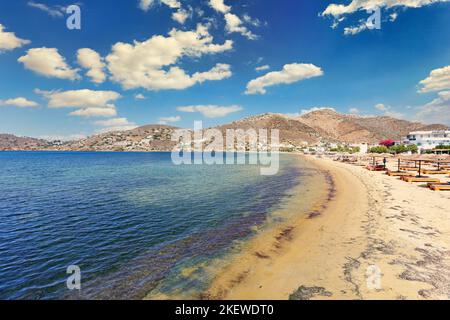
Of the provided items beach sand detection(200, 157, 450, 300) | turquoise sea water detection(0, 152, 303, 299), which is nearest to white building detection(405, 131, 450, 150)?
beach sand detection(200, 157, 450, 300)

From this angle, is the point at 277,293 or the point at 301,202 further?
the point at 301,202

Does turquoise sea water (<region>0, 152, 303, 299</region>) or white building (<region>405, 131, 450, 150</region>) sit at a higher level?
white building (<region>405, 131, 450, 150</region>)

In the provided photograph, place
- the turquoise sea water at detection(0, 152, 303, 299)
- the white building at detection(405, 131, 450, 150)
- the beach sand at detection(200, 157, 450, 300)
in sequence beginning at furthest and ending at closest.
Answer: the white building at detection(405, 131, 450, 150) → the turquoise sea water at detection(0, 152, 303, 299) → the beach sand at detection(200, 157, 450, 300)

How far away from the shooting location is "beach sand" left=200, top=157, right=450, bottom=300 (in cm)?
718

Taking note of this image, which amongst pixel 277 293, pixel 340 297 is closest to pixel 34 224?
pixel 277 293

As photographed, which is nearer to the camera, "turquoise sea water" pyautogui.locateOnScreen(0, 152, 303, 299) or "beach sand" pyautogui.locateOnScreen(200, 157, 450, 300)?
"beach sand" pyautogui.locateOnScreen(200, 157, 450, 300)

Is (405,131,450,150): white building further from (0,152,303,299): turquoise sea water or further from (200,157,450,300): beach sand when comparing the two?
(0,152,303,299): turquoise sea water

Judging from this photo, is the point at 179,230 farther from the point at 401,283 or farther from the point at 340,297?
the point at 401,283

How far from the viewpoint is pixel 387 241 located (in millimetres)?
10859

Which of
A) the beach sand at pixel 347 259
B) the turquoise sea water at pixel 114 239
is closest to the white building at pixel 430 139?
the beach sand at pixel 347 259

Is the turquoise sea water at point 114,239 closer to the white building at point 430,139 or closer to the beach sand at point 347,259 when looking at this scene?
the beach sand at point 347,259

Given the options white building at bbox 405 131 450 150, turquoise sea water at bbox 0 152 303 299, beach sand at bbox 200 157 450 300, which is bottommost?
turquoise sea water at bbox 0 152 303 299

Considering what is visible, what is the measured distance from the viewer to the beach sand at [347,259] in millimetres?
7184
